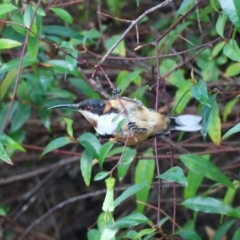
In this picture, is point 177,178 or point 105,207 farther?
point 177,178

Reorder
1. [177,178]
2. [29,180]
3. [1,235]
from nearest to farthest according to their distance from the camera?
[177,178]
[1,235]
[29,180]

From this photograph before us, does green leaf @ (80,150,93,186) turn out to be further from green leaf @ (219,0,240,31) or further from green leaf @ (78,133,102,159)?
green leaf @ (219,0,240,31)

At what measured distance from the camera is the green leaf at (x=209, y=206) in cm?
217

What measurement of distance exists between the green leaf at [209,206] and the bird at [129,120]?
247 millimetres

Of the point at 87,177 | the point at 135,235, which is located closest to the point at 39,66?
the point at 87,177

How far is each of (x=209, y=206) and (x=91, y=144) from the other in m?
0.46

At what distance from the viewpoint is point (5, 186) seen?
4191 millimetres

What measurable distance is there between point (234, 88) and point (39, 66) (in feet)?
3.08

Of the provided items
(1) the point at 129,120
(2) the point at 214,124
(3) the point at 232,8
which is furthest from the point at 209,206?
(3) the point at 232,8

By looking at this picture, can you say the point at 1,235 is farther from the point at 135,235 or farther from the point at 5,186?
the point at 135,235

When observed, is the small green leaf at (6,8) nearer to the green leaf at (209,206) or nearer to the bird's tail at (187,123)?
the bird's tail at (187,123)

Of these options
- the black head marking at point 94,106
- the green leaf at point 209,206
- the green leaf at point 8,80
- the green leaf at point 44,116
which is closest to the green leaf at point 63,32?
the green leaf at point 8,80

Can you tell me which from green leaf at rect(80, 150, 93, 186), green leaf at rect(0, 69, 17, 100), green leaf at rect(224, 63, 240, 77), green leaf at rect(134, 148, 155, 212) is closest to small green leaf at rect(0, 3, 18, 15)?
green leaf at rect(80, 150, 93, 186)

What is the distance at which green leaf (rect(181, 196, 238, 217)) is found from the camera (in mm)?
2166
